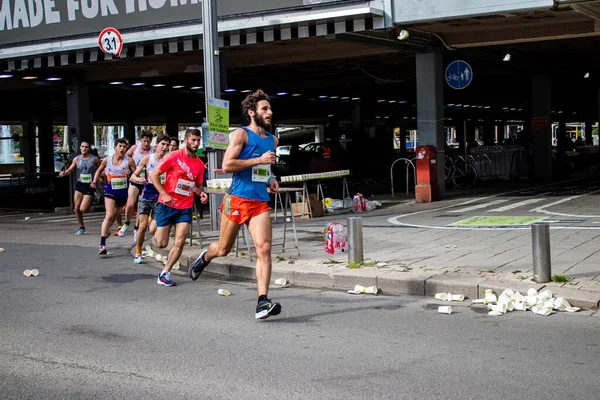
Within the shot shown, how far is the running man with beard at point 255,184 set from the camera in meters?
7.00

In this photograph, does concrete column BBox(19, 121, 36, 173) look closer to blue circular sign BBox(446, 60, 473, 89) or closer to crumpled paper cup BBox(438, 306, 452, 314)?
blue circular sign BBox(446, 60, 473, 89)

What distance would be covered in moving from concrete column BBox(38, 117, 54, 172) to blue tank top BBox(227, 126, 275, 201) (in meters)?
40.6

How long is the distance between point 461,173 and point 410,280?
56.4ft

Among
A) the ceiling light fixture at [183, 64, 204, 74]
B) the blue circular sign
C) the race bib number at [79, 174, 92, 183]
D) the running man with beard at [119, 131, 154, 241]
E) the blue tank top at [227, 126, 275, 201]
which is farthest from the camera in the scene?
the ceiling light fixture at [183, 64, 204, 74]

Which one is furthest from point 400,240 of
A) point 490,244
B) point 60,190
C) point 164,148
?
point 60,190

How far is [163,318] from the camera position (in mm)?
7164

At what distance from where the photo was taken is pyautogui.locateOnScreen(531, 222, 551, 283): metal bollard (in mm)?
7902

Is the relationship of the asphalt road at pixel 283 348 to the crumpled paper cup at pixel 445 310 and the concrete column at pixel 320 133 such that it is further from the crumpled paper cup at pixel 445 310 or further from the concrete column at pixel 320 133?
the concrete column at pixel 320 133

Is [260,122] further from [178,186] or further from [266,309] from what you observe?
[178,186]

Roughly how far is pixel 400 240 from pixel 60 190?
23.3m

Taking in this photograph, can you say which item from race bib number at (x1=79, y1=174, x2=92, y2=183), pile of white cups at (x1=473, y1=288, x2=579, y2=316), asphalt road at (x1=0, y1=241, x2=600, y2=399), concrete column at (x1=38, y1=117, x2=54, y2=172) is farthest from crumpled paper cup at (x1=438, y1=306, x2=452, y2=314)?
concrete column at (x1=38, y1=117, x2=54, y2=172)

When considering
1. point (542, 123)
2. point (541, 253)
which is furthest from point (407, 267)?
point (542, 123)

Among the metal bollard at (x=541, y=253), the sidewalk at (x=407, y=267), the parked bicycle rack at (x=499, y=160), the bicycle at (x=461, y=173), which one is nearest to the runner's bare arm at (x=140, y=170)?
the sidewalk at (x=407, y=267)

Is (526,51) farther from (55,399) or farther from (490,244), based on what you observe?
(55,399)
